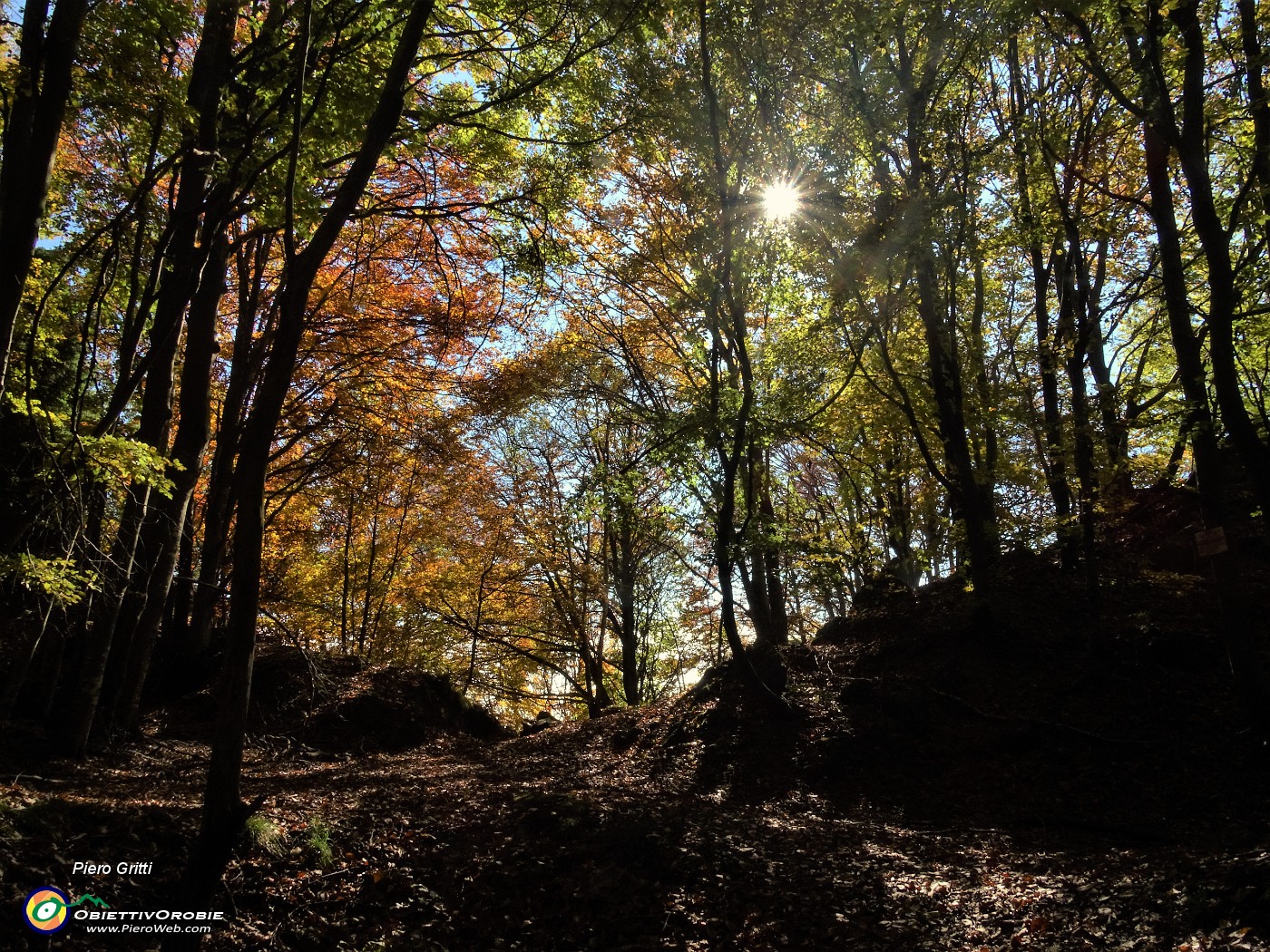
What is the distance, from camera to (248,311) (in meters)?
10.9

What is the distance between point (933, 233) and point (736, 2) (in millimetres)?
3578

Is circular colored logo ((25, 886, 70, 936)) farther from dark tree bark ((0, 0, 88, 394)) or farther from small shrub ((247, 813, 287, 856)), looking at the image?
dark tree bark ((0, 0, 88, 394))

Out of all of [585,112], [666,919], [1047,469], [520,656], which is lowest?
[666,919]

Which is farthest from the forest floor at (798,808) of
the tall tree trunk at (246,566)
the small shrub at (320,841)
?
the tall tree trunk at (246,566)

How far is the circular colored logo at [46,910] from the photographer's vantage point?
3.41 metres

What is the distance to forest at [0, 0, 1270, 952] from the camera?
15.1 ft

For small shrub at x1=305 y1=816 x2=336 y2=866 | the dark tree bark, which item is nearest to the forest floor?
small shrub at x1=305 y1=816 x2=336 y2=866

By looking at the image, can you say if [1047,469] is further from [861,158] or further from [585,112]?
[585,112]

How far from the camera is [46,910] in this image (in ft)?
11.5

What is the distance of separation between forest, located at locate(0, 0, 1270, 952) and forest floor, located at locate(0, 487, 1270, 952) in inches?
2.0

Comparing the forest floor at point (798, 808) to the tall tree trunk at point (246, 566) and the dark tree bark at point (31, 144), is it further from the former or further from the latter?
the dark tree bark at point (31, 144)

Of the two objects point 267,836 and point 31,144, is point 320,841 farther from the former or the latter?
point 31,144

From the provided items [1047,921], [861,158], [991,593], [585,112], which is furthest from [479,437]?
[1047,921]

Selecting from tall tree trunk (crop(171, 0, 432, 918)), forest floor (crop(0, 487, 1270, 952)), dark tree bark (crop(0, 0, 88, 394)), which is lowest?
forest floor (crop(0, 487, 1270, 952))
